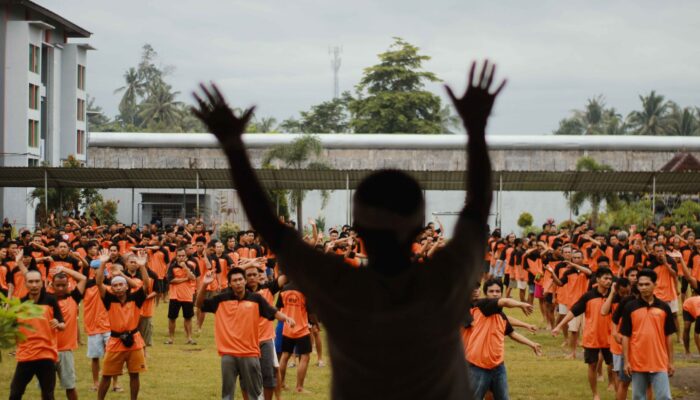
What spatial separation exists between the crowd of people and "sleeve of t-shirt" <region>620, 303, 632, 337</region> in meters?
0.01

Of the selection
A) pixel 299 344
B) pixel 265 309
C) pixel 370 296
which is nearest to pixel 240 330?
pixel 265 309

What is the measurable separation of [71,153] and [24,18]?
7.28m

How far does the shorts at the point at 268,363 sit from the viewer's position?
1237 centimetres

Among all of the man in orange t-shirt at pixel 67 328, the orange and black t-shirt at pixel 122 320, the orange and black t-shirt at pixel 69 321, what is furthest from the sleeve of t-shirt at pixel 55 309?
the orange and black t-shirt at pixel 122 320

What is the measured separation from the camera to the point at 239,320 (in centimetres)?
1164

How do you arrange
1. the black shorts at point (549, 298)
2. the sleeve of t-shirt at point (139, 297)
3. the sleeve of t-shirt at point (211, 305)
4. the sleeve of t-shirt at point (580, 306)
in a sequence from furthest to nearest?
the black shorts at point (549, 298)
the sleeve of t-shirt at point (580, 306)
the sleeve of t-shirt at point (139, 297)
the sleeve of t-shirt at point (211, 305)

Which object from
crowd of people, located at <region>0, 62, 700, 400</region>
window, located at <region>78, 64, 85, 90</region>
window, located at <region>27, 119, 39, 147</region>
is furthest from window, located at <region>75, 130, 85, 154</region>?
crowd of people, located at <region>0, 62, 700, 400</region>

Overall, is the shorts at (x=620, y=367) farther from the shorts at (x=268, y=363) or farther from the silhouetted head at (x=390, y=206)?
the silhouetted head at (x=390, y=206)

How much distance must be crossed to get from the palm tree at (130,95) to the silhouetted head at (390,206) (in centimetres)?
10122

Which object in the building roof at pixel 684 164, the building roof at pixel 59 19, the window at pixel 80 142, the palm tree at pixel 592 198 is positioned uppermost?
the building roof at pixel 59 19

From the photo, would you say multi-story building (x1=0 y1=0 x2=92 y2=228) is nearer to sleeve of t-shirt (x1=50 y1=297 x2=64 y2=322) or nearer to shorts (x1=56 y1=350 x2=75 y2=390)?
shorts (x1=56 y1=350 x2=75 y2=390)

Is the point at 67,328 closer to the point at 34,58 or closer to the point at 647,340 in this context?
the point at 647,340

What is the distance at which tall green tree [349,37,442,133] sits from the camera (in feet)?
228

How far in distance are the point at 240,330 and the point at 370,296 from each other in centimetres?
935
